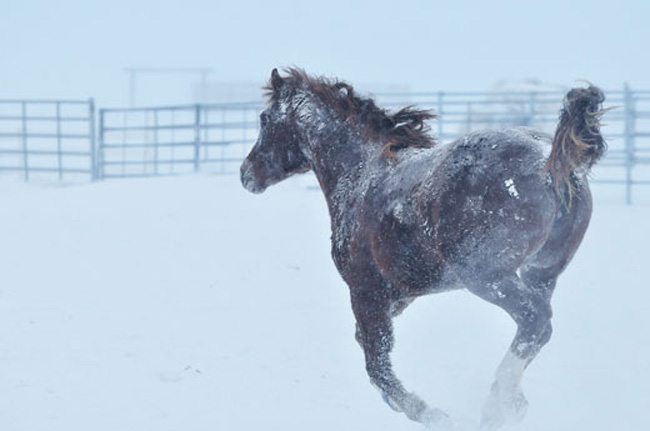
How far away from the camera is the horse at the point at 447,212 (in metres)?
3.94

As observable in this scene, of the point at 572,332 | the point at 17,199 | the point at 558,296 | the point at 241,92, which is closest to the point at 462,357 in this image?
the point at 572,332

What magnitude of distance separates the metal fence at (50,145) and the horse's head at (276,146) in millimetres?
12528

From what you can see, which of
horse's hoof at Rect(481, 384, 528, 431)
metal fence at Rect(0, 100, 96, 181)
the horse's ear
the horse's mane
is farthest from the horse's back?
metal fence at Rect(0, 100, 96, 181)

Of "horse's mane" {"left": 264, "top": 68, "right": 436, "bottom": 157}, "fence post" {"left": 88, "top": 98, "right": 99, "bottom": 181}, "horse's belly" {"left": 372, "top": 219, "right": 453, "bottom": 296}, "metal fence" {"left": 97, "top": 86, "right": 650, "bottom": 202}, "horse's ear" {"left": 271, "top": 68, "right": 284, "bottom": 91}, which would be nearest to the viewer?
"horse's belly" {"left": 372, "top": 219, "right": 453, "bottom": 296}

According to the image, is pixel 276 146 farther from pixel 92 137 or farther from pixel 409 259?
pixel 92 137

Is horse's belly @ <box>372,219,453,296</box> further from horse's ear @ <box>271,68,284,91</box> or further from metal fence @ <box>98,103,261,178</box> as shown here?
metal fence @ <box>98,103,261,178</box>

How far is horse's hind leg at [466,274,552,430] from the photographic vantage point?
13.2 feet

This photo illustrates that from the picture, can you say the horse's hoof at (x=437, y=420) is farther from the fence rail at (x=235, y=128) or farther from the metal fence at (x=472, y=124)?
the metal fence at (x=472, y=124)

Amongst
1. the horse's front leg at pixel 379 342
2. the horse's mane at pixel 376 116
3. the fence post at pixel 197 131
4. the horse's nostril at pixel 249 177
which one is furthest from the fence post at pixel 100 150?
the horse's front leg at pixel 379 342

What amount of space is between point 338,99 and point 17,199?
10.9 metres

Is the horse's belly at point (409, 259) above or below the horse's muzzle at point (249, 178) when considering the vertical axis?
below

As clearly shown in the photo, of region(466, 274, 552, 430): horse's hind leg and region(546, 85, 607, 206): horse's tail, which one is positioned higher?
region(546, 85, 607, 206): horse's tail

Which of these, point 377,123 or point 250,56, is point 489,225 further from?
point 250,56

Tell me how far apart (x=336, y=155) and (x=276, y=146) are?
0.48 metres
